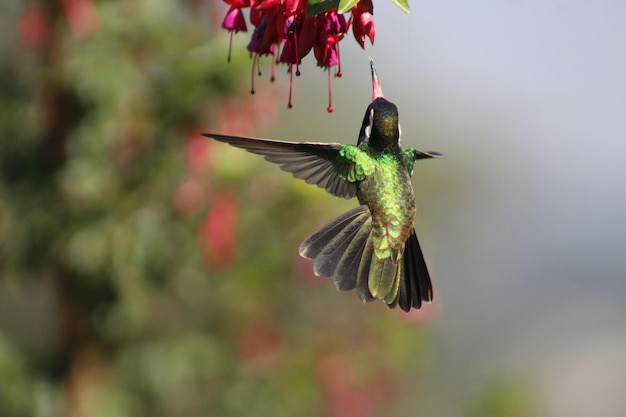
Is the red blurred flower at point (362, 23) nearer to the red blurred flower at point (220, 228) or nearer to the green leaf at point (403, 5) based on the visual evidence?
the green leaf at point (403, 5)

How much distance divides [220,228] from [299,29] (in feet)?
4.81

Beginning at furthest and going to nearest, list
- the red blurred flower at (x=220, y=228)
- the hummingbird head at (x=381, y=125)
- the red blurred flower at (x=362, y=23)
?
the red blurred flower at (x=220, y=228) → the hummingbird head at (x=381, y=125) → the red blurred flower at (x=362, y=23)

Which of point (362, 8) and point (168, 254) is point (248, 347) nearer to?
point (168, 254)

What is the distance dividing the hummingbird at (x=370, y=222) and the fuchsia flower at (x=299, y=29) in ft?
0.54

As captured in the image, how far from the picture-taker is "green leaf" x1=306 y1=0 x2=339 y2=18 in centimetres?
95

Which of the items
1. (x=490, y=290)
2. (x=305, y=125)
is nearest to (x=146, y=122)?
(x=305, y=125)

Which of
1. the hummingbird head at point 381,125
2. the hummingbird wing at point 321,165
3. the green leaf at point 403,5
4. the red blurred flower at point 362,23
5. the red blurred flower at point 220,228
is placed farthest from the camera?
the red blurred flower at point 220,228

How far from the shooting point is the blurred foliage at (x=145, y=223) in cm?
234

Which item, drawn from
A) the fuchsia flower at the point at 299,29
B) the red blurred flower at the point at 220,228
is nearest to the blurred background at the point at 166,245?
the red blurred flower at the point at 220,228

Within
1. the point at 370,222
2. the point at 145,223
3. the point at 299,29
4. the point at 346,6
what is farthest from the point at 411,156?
the point at 145,223

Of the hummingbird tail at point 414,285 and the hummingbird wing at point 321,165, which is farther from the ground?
the hummingbird wing at point 321,165

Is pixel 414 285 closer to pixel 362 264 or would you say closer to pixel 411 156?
pixel 362 264

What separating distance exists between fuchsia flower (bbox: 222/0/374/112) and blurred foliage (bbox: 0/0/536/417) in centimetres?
116

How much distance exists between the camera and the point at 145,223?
235 cm
